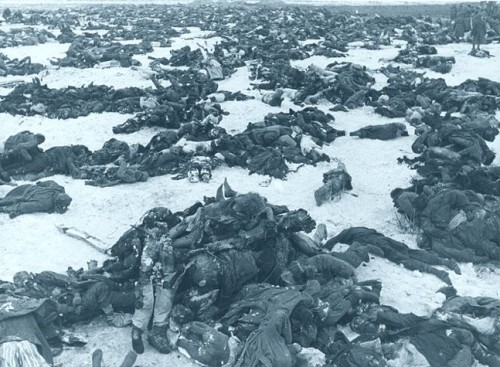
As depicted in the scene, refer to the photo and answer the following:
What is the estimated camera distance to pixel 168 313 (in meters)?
5.48

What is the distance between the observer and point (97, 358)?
16.0 feet

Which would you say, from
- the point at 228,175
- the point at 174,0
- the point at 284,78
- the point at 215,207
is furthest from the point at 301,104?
the point at 174,0

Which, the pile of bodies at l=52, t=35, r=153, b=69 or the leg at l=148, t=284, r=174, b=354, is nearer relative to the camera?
the leg at l=148, t=284, r=174, b=354

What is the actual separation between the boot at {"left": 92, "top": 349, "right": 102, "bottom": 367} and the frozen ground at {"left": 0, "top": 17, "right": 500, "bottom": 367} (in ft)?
0.60

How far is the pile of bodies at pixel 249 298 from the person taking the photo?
4.91 metres

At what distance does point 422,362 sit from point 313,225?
2589mm

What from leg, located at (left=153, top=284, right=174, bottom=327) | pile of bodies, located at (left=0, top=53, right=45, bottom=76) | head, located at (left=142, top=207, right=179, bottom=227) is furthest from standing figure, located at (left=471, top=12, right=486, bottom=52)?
leg, located at (left=153, top=284, right=174, bottom=327)

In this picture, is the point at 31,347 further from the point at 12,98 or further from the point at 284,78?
the point at 284,78

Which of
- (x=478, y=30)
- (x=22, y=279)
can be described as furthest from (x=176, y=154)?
(x=478, y=30)

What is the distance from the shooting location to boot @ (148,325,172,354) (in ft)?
16.9

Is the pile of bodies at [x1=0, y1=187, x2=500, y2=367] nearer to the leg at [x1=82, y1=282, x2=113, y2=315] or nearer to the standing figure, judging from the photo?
the leg at [x1=82, y1=282, x2=113, y2=315]

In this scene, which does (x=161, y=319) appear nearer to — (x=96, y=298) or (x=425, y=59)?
(x=96, y=298)

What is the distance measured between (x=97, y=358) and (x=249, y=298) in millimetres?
1767

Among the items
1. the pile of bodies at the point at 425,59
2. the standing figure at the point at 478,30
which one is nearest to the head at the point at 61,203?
the pile of bodies at the point at 425,59
